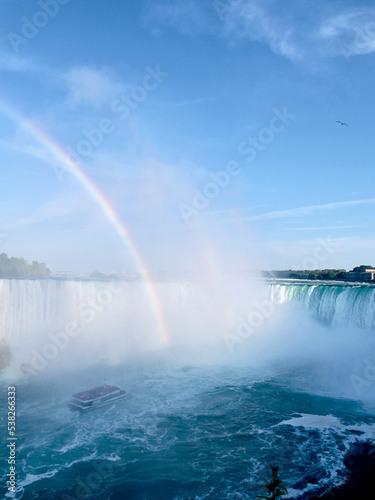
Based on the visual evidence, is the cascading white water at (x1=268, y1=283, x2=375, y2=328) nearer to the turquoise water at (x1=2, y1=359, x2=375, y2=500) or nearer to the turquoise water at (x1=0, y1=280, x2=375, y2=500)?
the turquoise water at (x1=0, y1=280, x2=375, y2=500)

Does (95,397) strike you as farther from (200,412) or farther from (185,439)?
(185,439)

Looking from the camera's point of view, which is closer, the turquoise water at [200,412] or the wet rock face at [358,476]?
the wet rock face at [358,476]

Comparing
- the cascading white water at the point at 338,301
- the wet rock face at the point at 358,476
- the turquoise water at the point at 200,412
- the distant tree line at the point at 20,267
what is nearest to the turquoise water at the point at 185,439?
the turquoise water at the point at 200,412

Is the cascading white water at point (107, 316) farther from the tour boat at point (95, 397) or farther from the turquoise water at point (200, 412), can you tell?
the tour boat at point (95, 397)

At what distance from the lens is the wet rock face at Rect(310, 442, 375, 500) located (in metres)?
12.6

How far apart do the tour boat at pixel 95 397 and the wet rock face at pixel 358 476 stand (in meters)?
13.0

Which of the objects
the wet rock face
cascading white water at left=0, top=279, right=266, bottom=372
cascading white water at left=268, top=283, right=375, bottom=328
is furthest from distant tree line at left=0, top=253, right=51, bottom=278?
the wet rock face

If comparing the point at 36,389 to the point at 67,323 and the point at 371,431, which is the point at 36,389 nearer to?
the point at 67,323

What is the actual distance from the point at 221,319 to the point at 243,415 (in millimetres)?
25951

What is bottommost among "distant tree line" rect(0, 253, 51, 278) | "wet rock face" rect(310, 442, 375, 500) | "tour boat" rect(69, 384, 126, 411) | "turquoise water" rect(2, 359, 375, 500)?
"turquoise water" rect(2, 359, 375, 500)

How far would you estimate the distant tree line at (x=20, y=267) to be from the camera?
313 feet

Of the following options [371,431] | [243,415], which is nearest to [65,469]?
[243,415]

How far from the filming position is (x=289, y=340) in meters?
37.7

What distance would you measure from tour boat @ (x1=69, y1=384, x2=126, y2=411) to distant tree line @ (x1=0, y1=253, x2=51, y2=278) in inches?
3103
